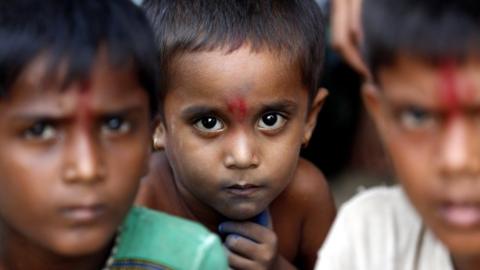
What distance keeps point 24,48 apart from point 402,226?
957mm

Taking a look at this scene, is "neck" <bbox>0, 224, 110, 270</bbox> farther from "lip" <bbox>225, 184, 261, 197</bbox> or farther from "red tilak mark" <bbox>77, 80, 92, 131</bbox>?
"lip" <bbox>225, 184, 261, 197</bbox>

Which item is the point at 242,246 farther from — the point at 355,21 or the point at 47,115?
the point at 47,115

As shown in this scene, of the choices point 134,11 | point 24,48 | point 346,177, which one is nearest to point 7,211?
point 24,48

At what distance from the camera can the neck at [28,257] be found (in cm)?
242

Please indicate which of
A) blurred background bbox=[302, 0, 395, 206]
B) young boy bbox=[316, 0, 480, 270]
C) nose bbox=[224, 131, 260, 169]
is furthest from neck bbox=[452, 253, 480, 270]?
blurred background bbox=[302, 0, 395, 206]

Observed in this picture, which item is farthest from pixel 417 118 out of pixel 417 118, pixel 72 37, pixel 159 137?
pixel 159 137

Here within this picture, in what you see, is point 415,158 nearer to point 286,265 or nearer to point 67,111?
point 67,111

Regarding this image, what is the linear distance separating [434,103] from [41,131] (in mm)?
832

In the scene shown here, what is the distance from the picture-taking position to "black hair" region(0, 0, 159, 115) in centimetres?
219

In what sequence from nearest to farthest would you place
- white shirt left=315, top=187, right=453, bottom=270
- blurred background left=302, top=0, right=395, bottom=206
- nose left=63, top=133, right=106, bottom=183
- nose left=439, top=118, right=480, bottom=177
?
nose left=439, top=118, right=480, bottom=177 < nose left=63, top=133, right=106, bottom=183 < white shirt left=315, top=187, right=453, bottom=270 < blurred background left=302, top=0, right=395, bottom=206

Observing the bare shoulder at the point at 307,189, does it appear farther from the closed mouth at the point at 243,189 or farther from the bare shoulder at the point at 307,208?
the closed mouth at the point at 243,189

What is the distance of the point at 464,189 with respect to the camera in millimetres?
1987

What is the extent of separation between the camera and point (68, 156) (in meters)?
2.14

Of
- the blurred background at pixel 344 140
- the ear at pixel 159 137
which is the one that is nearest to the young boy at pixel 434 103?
the ear at pixel 159 137
